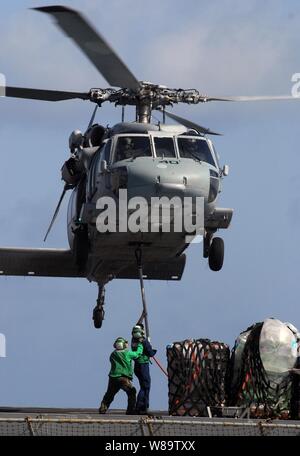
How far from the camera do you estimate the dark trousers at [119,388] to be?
28.3 m

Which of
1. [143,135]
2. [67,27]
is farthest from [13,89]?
[67,27]

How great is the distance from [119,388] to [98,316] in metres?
14.1

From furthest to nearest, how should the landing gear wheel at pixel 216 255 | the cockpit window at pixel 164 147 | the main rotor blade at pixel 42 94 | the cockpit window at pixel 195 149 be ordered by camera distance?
the landing gear wheel at pixel 216 255 < the main rotor blade at pixel 42 94 < the cockpit window at pixel 195 149 < the cockpit window at pixel 164 147

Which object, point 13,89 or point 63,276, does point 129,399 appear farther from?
point 63,276

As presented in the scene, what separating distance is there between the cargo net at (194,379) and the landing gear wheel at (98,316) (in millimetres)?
13048

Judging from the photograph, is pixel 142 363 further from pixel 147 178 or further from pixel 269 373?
pixel 147 178

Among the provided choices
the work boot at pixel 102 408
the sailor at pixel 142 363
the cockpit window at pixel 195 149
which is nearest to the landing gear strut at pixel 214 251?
the cockpit window at pixel 195 149

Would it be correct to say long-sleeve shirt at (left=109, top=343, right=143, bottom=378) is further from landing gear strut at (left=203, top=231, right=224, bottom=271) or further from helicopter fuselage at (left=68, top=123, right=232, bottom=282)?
landing gear strut at (left=203, top=231, right=224, bottom=271)

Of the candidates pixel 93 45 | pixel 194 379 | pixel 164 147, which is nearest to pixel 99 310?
pixel 164 147

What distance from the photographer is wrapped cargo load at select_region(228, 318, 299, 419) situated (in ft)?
94.4

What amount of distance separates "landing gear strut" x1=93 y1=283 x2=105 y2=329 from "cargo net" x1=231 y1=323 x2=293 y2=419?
44.0 feet

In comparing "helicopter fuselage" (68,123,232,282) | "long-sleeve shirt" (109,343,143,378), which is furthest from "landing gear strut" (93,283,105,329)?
"long-sleeve shirt" (109,343,143,378)

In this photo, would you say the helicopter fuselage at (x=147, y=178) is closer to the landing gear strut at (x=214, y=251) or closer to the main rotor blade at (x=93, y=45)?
the landing gear strut at (x=214, y=251)
